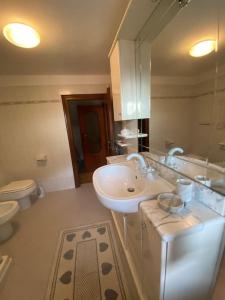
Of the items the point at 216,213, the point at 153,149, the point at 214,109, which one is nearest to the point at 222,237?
the point at 216,213

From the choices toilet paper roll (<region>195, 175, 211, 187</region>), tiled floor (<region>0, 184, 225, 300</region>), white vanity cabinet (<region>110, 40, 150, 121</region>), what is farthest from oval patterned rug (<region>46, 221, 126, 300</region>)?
white vanity cabinet (<region>110, 40, 150, 121</region>)

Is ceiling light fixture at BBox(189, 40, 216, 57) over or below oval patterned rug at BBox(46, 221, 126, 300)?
over

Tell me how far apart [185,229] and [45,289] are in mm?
1366

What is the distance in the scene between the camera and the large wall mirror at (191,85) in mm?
674

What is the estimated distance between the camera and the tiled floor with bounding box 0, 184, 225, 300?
112 cm

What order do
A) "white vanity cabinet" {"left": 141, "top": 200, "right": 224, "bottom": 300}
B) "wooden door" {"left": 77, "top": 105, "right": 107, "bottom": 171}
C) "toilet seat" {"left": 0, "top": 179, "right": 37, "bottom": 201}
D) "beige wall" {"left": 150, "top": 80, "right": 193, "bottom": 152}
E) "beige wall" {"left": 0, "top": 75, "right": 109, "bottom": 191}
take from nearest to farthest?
"white vanity cabinet" {"left": 141, "top": 200, "right": 224, "bottom": 300}, "beige wall" {"left": 150, "top": 80, "right": 193, "bottom": 152}, "toilet seat" {"left": 0, "top": 179, "right": 37, "bottom": 201}, "beige wall" {"left": 0, "top": 75, "right": 109, "bottom": 191}, "wooden door" {"left": 77, "top": 105, "right": 107, "bottom": 171}

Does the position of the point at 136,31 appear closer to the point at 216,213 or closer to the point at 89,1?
the point at 89,1

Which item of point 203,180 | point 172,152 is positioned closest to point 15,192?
point 172,152

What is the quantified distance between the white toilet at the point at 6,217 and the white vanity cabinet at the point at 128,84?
1829mm

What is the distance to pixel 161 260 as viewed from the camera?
58 cm

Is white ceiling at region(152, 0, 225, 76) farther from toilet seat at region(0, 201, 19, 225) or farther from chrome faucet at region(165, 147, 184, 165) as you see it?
toilet seat at region(0, 201, 19, 225)

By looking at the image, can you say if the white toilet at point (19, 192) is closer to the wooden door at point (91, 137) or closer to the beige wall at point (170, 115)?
the wooden door at point (91, 137)

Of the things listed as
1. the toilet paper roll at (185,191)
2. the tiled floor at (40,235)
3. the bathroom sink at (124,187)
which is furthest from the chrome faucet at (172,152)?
the tiled floor at (40,235)

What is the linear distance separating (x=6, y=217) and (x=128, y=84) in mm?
2124
